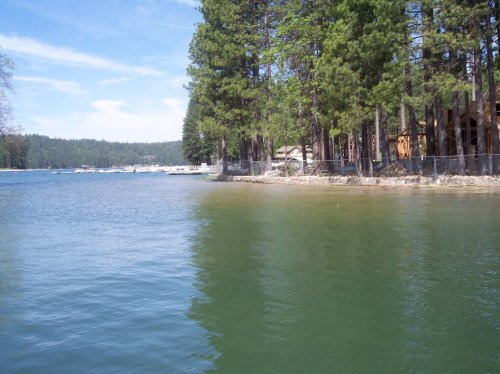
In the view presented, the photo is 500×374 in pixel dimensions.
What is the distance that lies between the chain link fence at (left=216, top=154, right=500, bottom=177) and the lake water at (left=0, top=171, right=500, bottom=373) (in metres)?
14.5

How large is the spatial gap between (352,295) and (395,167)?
27854 millimetres

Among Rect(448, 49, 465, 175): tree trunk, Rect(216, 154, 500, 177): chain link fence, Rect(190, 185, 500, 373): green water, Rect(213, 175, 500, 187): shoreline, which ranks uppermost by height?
Rect(448, 49, 465, 175): tree trunk

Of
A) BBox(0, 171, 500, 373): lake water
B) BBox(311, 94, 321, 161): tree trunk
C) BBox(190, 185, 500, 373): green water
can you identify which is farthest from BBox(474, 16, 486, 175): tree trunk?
BBox(190, 185, 500, 373): green water

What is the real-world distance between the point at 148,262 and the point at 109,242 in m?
3.00

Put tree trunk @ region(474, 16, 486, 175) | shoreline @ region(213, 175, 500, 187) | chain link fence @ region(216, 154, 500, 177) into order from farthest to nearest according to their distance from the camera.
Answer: chain link fence @ region(216, 154, 500, 177)
tree trunk @ region(474, 16, 486, 175)
shoreline @ region(213, 175, 500, 187)

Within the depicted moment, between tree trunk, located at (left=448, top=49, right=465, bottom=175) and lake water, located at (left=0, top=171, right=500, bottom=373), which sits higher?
tree trunk, located at (left=448, top=49, right=465, bottom=175)

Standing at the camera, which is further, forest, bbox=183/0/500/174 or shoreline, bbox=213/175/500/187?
forest, bbox=183/0/500/174

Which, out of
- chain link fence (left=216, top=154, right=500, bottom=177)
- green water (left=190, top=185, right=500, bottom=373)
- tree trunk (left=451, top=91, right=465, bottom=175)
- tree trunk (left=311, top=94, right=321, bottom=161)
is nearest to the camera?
green water (left=190, top=185, right=500, bottom=373)

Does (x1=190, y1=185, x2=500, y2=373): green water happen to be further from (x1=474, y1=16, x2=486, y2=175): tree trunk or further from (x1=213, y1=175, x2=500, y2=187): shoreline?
(x1=474, y1=16, x2=486, y2=175): tree trunk

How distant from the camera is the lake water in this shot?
17.4 ft

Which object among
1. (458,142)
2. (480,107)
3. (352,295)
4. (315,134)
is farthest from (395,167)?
(352,295)

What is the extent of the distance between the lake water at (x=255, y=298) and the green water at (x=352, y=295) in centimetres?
3

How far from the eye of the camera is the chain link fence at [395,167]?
2831cm

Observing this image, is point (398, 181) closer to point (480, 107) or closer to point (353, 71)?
point (480, 107)
